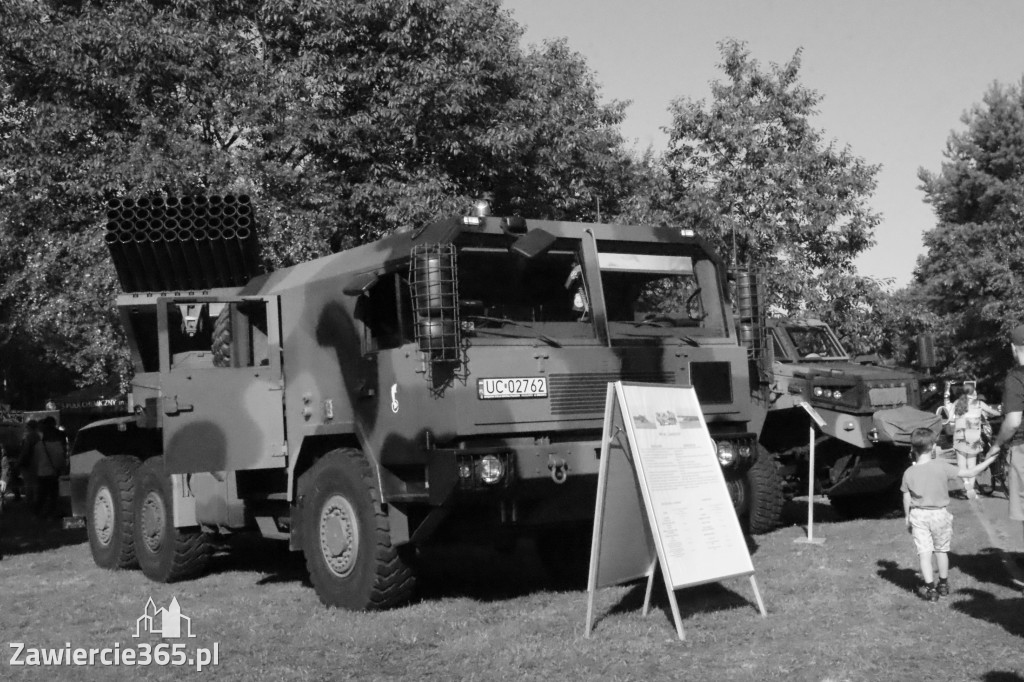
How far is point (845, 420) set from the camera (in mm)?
13945

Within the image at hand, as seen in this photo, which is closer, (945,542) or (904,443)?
(945,542)

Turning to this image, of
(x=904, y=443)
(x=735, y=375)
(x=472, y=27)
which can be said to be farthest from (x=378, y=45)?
(x=735, y=375)

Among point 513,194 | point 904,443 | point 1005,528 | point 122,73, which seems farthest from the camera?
point 513,194

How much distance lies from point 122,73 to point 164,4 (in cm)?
286

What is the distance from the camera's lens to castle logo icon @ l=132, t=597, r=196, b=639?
9.09 metres

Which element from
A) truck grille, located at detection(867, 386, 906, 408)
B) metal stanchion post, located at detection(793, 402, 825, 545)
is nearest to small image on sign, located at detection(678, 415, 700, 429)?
metal stanchion post, located at detection(793, 402, 825, 545)

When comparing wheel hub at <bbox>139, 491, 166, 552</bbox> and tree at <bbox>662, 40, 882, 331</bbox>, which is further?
tree at <bbox>662, 40, 882, 331</bbox>

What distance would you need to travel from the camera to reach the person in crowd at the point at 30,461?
70.2ft

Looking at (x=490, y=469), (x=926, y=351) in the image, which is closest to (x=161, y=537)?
(x=490, y=469)

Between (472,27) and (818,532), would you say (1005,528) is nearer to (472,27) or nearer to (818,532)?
(818,532)

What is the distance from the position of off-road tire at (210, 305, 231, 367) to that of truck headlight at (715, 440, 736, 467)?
430cm

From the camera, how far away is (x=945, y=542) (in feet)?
28.9

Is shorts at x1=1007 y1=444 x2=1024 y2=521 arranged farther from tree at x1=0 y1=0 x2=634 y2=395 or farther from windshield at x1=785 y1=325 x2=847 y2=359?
tree at x1=0 y1=0 x2=634 y2=395

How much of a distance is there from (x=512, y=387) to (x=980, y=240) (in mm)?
33474
